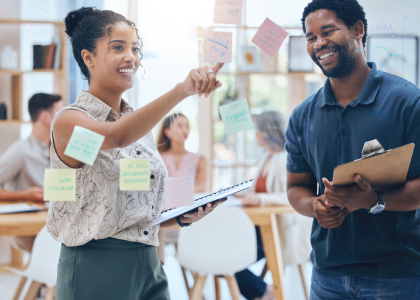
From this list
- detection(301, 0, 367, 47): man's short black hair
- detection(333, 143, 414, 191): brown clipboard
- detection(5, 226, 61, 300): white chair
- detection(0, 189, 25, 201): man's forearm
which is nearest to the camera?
detection(333, 143, 414, 191): brown clipboard

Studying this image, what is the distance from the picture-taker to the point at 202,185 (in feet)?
5.31

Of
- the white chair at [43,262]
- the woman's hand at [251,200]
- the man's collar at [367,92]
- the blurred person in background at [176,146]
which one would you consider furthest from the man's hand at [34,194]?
the man's collar at [367,92]

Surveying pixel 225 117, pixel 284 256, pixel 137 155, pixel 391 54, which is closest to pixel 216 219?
pixel 284 256

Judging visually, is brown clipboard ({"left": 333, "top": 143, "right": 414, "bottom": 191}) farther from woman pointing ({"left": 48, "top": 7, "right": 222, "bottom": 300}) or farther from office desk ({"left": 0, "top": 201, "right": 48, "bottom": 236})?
office desk ({"left": 0, "top": 201, "right": 48, "bottom": 236})

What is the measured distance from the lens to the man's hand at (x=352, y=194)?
2.78 feet

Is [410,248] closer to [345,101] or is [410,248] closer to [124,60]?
[345,101]

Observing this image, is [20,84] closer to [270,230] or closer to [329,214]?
[270,230]

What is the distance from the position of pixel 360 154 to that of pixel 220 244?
42.8 inches

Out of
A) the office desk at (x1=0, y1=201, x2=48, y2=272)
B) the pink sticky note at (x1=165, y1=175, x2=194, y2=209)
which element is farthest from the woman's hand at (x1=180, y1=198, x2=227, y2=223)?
the office desk at (x1=0, y1=201, x2=48, y2=272)

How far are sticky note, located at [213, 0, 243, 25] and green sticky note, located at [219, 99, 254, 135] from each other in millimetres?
291

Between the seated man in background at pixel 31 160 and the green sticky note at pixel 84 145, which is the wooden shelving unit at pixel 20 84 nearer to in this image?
the seated man in background at pixel 31 160

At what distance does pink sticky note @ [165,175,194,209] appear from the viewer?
1181mm

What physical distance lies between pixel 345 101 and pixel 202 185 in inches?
31.4

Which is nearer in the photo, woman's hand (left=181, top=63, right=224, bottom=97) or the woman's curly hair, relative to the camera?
woman's hand (left=181, top=63, right=224, bottom=97)
